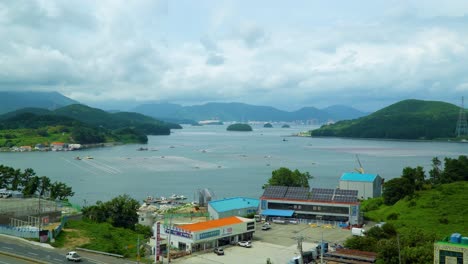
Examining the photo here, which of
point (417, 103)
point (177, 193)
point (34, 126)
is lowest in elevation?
point (177, 193)

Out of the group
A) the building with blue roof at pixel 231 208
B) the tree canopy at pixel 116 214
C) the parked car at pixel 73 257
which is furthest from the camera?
the building with blue roof at pixel 231 208

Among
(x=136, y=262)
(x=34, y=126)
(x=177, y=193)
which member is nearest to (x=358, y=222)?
(x=136, y=262)

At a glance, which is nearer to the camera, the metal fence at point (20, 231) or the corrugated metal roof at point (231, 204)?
the metal fence at point (20, 231)

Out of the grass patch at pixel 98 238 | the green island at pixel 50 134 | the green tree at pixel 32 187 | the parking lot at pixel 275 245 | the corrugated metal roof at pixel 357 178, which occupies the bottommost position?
the parking lot at pixel 275 245

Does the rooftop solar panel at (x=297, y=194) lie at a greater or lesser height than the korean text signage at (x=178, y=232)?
greater

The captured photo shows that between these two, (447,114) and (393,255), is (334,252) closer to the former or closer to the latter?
(393,255)

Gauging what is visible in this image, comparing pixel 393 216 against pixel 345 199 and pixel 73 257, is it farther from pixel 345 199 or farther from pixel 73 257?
pixel 73 257

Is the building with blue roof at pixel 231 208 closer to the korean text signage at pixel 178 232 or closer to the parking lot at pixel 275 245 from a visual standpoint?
the parking lot at pixel 275 245

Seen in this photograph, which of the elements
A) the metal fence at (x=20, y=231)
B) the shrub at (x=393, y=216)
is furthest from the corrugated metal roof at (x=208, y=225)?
the shrub at (x=393, y=216)
